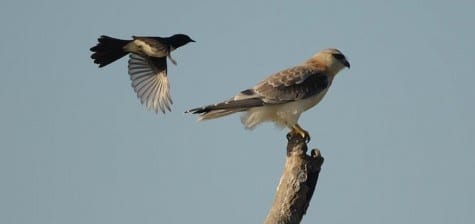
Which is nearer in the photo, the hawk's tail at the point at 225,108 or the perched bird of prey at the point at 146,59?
the hawk's tail at the point at 225,108

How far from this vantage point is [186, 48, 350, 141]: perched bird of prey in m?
10.0

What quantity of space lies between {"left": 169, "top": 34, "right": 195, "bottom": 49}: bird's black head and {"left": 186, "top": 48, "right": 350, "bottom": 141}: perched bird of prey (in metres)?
2.91

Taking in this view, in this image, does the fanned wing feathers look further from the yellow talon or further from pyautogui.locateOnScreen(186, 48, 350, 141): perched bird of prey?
the yellow talon

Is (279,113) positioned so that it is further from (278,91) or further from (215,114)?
(215,114)

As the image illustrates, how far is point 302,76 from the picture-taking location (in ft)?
34.5

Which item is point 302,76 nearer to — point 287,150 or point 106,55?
point 287,150

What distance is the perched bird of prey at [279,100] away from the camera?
10.0 m

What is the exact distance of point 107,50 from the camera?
12984 mm

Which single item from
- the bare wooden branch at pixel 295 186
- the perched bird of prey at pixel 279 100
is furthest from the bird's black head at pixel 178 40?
the bare wooden branch at pixel 295 186

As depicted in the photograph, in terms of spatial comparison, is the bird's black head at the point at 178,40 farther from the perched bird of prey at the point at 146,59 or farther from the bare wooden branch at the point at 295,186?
the bare wooden branch at the point at 295,186

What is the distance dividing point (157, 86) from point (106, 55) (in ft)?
2.80

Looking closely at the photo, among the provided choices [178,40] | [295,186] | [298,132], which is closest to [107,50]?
[178,40]

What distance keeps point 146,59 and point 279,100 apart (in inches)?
141

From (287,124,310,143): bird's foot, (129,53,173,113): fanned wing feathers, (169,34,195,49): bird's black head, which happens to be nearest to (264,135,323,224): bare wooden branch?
(287,124,310,143): bird's foot
